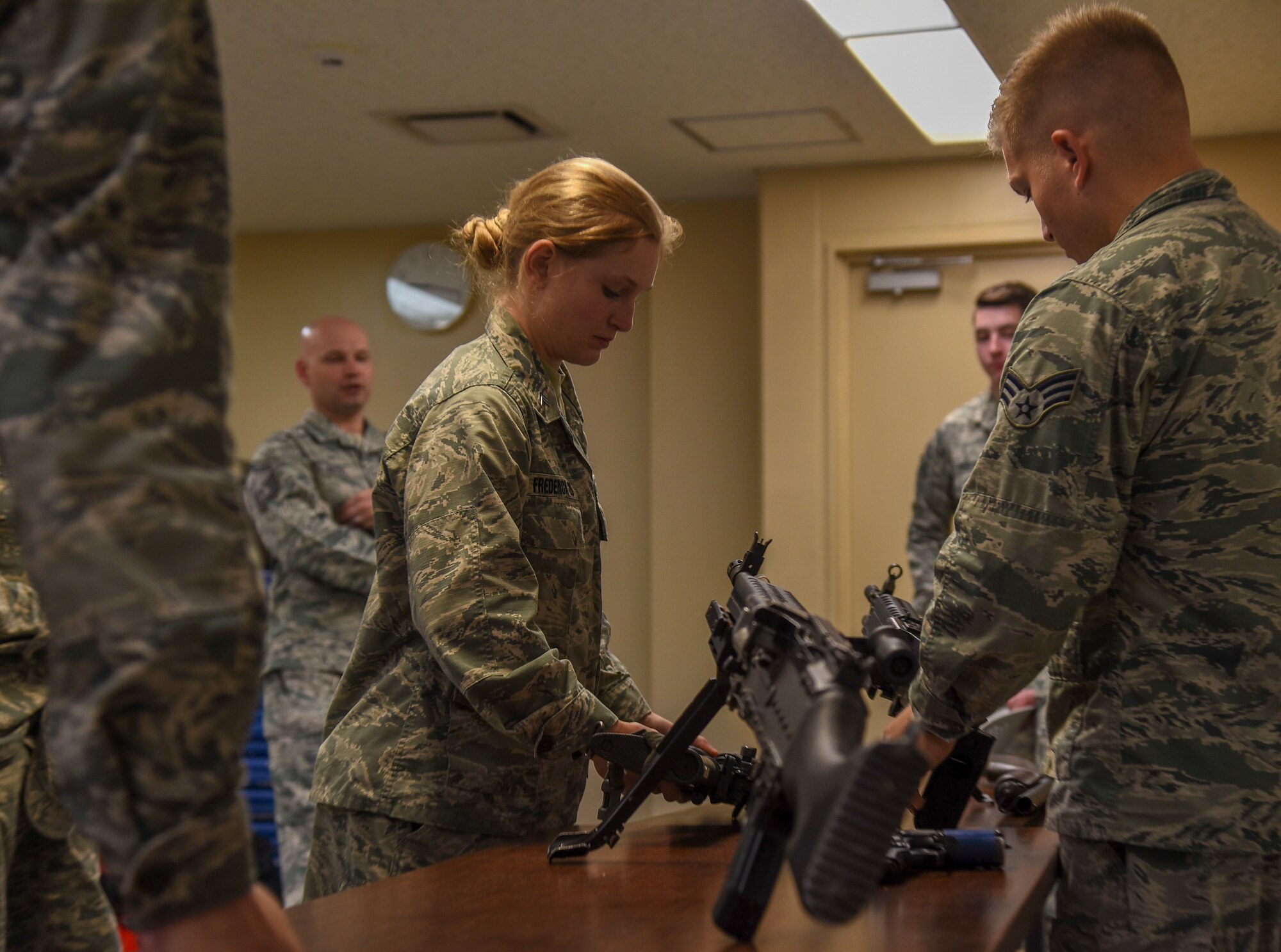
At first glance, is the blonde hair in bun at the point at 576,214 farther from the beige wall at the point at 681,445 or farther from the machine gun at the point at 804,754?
the beige wall at the point at 681,445

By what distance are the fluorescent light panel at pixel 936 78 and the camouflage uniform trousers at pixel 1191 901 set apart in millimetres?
2669

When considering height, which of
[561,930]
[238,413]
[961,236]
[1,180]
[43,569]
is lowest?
[561,930]

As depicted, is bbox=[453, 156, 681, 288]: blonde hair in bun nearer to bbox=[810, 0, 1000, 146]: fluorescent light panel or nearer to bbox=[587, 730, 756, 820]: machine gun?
bbox=[587, 730, 756, 820]: machine gun

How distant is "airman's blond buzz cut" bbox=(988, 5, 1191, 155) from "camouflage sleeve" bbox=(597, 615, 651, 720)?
36.7 inches

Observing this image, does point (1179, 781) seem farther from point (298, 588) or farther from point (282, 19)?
point (282, 19)

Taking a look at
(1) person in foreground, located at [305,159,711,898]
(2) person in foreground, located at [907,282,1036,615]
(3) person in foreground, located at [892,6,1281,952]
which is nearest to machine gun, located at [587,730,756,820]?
(1) person in foreground, located at [305,159,711,898]

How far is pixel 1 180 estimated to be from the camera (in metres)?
0.70

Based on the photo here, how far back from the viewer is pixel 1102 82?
151cm

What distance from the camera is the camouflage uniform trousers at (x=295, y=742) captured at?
3.54m

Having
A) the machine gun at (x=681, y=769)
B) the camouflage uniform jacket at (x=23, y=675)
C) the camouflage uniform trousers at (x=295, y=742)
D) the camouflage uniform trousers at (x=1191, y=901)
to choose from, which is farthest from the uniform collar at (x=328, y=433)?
the camouflage uniform trousers at (x=1191, y=901)

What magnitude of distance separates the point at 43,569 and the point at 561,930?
72 cm

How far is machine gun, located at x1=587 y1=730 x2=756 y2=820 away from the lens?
4.99 feet

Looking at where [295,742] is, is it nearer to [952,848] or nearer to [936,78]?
[952,848]

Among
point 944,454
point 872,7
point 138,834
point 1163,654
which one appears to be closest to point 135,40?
point 138,834
